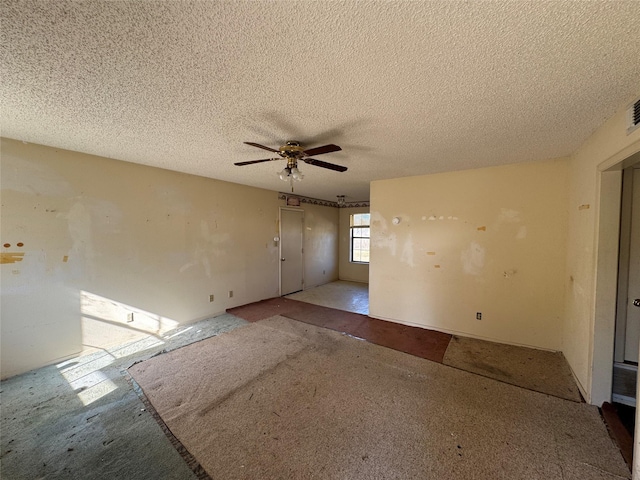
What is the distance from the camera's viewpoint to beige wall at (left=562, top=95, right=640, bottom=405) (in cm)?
183

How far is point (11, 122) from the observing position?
1.92 meters

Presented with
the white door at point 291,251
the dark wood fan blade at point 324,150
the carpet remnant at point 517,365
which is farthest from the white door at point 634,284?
the white door at point 291,251

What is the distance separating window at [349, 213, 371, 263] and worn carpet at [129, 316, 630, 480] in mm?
4227

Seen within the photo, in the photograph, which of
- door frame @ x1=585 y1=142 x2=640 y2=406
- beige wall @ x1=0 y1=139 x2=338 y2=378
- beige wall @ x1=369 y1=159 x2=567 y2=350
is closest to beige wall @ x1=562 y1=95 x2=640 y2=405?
door frame @ x1=585 y1=142 x2=640 y2=406

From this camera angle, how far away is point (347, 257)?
6.98 meters

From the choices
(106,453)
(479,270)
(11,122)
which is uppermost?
(11,122)

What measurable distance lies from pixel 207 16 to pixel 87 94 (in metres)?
1.21

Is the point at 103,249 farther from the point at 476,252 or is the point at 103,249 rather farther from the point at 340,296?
the point at 476,252

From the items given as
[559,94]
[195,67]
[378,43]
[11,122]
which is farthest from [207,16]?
[11,122]

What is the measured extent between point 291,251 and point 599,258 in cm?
471

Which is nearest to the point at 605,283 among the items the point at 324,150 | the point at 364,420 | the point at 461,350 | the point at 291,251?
the point at 461,350

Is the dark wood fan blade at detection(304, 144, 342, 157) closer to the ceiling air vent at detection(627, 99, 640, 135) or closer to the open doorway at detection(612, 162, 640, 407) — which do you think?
the ceiling air vent at detection(627, 99, 640, 135)

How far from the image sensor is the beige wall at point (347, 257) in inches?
267

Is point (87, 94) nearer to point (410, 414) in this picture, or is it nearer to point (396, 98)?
point (396, 98)
